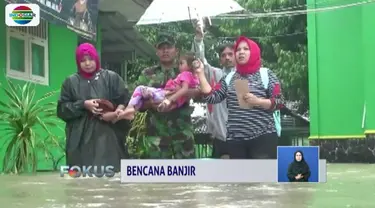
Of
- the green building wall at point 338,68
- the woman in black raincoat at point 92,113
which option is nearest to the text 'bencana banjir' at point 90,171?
the woman in black raincoat at point 92,113

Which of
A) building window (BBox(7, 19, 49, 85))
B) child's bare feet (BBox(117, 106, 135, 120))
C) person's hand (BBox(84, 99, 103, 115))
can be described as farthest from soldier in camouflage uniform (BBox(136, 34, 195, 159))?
building window (BBox(7, 19, 49, 85))

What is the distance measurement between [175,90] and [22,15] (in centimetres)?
125

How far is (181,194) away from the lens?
3.74m

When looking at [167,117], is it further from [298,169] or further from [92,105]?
[298,169]

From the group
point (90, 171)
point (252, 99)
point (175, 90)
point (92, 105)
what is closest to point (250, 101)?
point (252, 99)

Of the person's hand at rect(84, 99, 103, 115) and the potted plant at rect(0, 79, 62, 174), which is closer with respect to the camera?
the person's hand at rect(84, 99, 103, 115)

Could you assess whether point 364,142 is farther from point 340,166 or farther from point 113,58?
point 113,58

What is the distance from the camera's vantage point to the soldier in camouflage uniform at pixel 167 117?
4609 millimetres

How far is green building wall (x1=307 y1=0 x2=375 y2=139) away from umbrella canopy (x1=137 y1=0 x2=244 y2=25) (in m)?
0.63

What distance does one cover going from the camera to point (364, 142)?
19.1ft

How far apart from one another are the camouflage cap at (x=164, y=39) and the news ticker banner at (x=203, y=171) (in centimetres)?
89

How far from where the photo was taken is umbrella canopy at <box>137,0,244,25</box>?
4605 millimetres

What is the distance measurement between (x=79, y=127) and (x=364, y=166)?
2694 mm

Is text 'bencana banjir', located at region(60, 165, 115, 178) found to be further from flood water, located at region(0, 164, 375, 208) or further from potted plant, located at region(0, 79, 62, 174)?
potted plant, located at region(0, 79, 62, 174)
